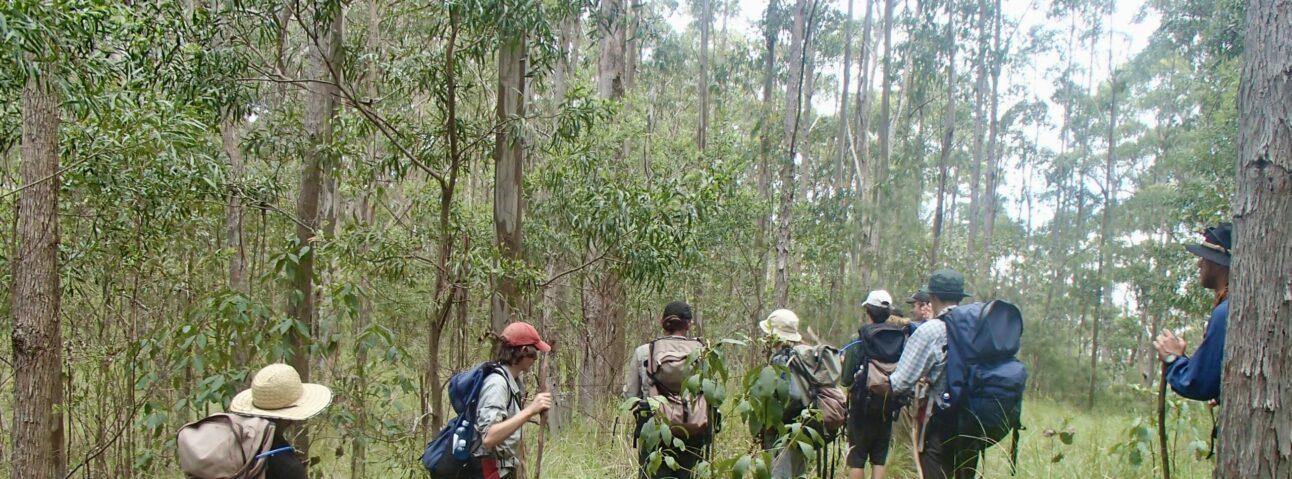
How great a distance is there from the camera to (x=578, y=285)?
898cm

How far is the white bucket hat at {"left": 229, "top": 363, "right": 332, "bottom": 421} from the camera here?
2549 mm

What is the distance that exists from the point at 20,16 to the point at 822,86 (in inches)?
860

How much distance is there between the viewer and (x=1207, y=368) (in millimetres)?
2607

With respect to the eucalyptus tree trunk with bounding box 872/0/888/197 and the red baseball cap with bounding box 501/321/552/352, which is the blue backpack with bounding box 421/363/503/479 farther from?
the eucalyptus tree trunk with bounding box 872/0/888/197

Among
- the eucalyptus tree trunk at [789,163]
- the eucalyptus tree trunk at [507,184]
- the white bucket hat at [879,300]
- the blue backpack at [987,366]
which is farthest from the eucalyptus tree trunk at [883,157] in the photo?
the blue backpack at [987,366]

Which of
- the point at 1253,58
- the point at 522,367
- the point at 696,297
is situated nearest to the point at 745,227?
the point at 696,297

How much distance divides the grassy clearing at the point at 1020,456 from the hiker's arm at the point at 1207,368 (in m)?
0.84

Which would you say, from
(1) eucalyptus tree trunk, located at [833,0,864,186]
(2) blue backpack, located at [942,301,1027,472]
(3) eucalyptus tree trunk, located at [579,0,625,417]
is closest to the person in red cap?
(2) blue backpack, located at [942,301,1027,472]

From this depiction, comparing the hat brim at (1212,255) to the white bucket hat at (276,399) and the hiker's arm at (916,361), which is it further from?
the white bucket hat at (276,399)

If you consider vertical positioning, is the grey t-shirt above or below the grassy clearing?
above

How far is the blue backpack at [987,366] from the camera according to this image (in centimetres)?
363

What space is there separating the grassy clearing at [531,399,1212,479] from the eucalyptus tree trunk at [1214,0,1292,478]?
4.27ft

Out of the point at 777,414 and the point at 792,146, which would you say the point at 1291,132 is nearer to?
the point at 777,414

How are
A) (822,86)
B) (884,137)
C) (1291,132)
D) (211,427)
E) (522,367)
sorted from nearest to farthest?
(1291,132), (211,427), (522,367), (884,137), (822,86)
